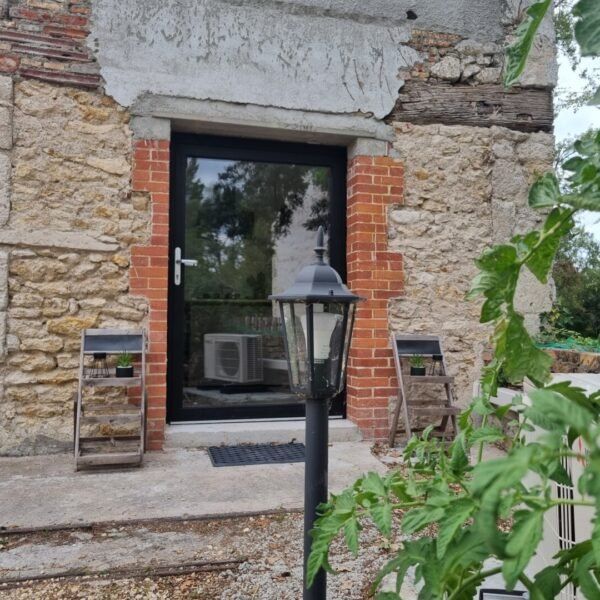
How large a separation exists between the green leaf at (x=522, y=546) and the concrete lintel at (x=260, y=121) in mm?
3878

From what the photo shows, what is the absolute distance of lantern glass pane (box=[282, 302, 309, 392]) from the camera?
1676mm

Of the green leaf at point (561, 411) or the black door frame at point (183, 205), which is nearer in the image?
the green leaf at point (561, 411)

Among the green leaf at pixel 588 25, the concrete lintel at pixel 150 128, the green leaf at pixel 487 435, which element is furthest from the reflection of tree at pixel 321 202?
the green leaf at pixel 588 25

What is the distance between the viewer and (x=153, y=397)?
12.9ft

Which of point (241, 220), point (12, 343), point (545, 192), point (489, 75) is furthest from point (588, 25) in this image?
point (489, 75)

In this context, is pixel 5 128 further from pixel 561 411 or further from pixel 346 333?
pixel 561 411

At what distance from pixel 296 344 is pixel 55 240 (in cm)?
269

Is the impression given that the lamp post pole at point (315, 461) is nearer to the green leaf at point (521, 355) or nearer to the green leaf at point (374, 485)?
the green leaf at point (374, 485)

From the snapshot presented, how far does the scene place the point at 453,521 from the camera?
2.50ft

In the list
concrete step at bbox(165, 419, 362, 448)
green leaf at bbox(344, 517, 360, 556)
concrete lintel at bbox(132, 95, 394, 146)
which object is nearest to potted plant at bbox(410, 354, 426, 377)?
concrete step at bbox(165, 419, 362, 448)

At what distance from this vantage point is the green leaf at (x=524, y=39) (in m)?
0.67

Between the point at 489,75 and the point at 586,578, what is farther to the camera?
the point at 489,75

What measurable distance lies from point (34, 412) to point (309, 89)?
2895 millimetres

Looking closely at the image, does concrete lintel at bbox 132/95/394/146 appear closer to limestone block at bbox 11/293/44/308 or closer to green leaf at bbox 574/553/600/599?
limestone block at bbox 11/293/44/308
